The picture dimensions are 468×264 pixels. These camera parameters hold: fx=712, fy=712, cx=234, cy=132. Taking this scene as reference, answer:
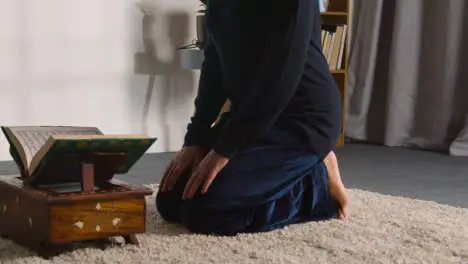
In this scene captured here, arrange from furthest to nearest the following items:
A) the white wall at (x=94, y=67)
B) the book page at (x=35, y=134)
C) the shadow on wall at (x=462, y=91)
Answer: the shadow on wall at (x=462, y=91)
the white wall at (x=94, y=67)
the book page at (x=35, y=134)

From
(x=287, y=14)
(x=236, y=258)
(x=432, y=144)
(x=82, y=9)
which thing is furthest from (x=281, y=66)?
(x=432, y=144)

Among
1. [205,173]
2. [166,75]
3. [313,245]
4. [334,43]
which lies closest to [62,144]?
[205,173]

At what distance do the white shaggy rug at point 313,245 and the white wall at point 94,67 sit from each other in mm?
1359

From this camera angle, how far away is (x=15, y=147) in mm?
1471

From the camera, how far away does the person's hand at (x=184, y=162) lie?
5.50 feet

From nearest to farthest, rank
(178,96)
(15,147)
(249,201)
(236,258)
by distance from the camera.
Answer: (236,258) → (15,147) → (249,201) → (178,96)

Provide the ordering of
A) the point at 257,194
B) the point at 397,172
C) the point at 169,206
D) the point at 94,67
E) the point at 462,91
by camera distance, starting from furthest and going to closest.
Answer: the point at 462,91 < the point at 94,67 < the point at 397,172 < the point at 169,206 < the point at 257,194

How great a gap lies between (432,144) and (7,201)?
2451 millimetres

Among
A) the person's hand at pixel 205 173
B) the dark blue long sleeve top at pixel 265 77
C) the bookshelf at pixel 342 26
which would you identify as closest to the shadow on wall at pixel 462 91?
the bookshelf at pixel 342 26

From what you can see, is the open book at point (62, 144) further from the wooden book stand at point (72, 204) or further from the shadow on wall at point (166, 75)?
the shadow on wall at point (166, 75)

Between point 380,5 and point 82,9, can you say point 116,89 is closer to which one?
point 82,9

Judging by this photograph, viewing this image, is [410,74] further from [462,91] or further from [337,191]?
[337,191]

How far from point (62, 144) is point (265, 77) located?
452 mm

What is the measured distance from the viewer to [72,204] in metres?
1.33
